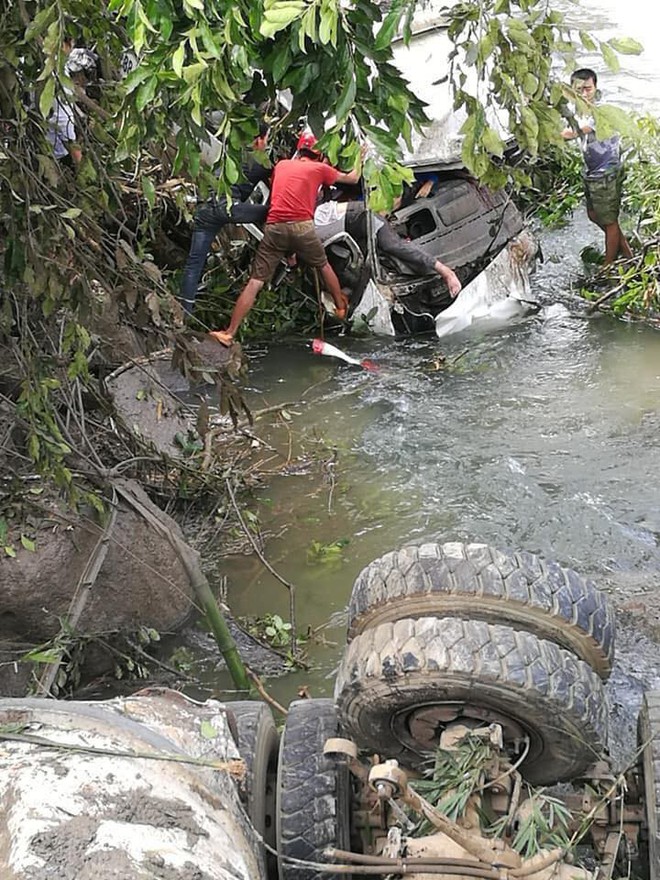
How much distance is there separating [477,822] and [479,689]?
36 cm

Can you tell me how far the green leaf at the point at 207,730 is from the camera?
2522 mm

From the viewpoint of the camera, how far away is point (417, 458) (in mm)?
6535

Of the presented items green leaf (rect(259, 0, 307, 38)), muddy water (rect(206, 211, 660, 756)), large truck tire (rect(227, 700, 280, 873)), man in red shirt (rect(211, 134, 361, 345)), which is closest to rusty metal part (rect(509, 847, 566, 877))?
large truck tire (rect(227, 700, 280, 873))

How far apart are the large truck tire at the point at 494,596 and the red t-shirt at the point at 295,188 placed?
15.6ft

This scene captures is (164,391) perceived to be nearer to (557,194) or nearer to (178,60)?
(178,60)

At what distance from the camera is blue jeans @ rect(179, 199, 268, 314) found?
7730mm

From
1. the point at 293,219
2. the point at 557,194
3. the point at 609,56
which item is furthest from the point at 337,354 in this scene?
the point at 609,56

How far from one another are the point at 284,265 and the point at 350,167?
6.11 meters

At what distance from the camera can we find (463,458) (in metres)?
6.46

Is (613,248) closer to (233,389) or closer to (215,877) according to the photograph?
(233,389)

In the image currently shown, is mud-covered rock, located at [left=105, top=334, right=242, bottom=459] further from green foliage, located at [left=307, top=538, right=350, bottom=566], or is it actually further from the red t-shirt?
the red t-shirt

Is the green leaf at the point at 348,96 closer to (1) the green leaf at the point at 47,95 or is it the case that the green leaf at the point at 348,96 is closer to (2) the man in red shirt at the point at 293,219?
(1) the green leaf at the point at 47,95

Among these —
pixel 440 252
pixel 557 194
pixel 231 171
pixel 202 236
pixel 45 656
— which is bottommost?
pixel 557 194

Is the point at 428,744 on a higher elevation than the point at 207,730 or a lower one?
lower
